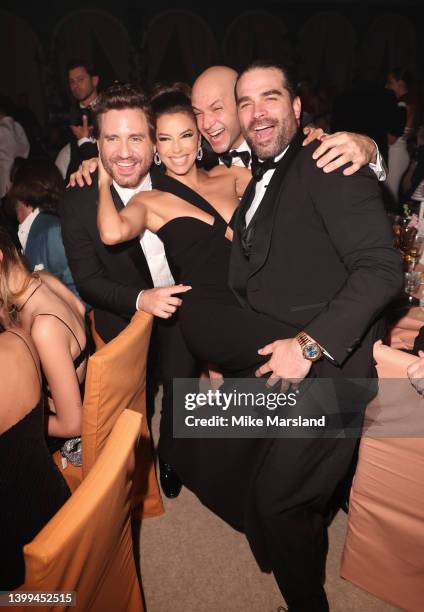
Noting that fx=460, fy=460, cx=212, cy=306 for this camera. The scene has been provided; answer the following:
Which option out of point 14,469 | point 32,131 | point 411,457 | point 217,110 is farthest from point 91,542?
point 32,131

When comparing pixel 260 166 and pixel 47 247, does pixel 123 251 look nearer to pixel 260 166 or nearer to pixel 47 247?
pixel 47 247

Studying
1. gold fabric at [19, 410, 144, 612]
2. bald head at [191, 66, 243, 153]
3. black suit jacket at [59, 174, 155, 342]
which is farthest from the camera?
bald head at [191, 66, 243, 153]

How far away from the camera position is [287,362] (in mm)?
1572

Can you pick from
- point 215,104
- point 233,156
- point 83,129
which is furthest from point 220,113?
point 83,129

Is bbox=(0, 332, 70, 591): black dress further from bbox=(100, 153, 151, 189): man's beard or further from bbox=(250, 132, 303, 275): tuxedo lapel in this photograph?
bbox=(100, 153, 151, 189): man's beard

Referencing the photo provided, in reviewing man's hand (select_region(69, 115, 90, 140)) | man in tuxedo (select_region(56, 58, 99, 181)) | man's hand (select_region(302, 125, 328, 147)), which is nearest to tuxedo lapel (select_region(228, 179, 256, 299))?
man's hand (select_region(302, 125, 328, 147))

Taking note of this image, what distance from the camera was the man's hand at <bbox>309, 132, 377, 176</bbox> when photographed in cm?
153

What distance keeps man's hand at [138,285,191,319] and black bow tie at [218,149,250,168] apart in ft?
3.30

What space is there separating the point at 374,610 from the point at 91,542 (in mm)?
1543

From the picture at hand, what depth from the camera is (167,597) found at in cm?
204

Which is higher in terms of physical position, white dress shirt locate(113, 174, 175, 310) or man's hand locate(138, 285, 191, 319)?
white dress shirt locate(113, 174, 175, 310)

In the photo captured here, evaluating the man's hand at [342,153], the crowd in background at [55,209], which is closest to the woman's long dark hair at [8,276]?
the crowd in background at [55,209]

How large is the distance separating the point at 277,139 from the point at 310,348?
0.81 m

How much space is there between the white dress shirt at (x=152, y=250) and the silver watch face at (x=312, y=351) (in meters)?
1.18
